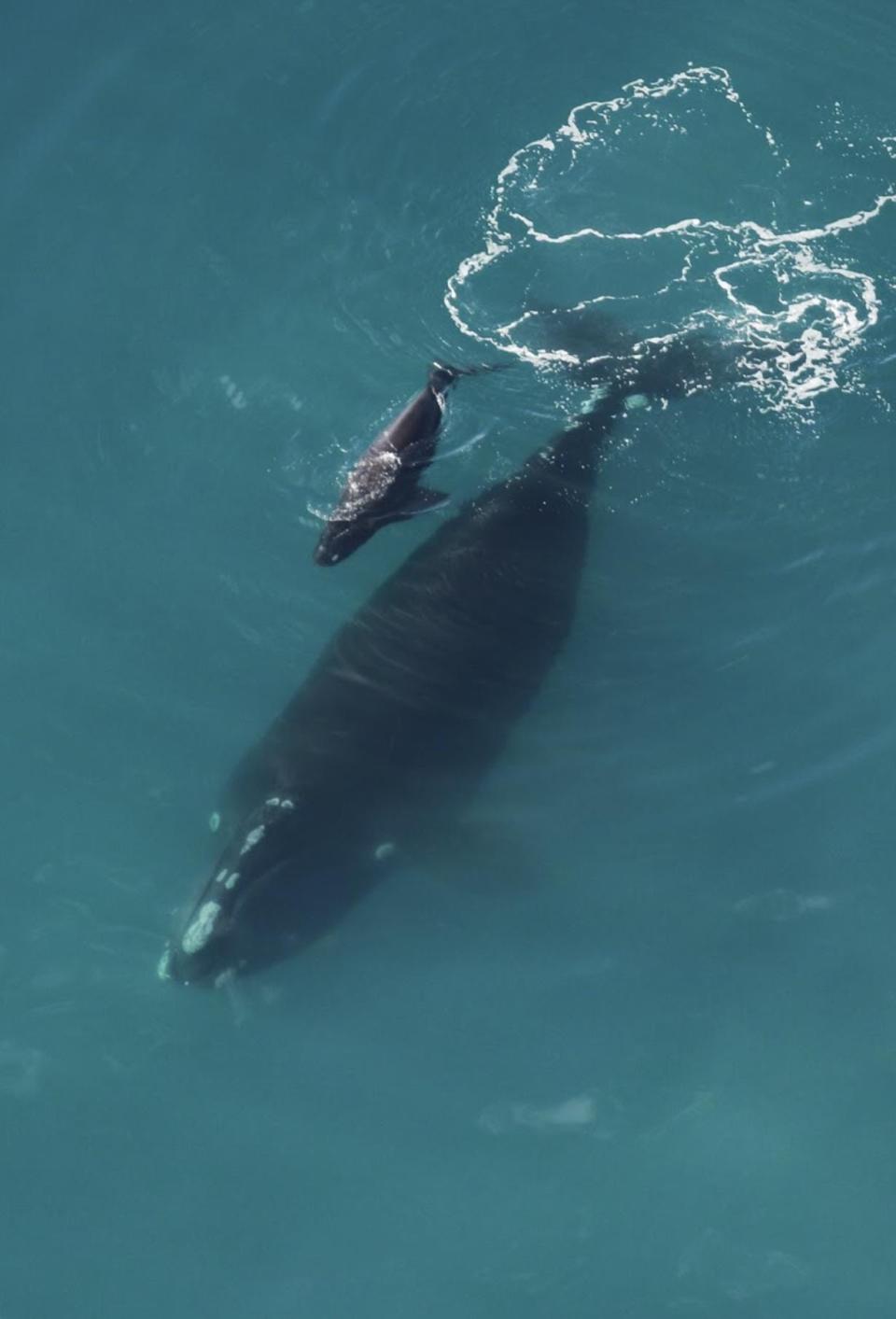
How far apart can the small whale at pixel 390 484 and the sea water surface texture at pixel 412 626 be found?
98 centimetres

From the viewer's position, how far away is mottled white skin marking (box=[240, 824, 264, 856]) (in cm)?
2642

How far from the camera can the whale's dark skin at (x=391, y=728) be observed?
2633 centimetres

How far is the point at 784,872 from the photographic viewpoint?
27.7 m

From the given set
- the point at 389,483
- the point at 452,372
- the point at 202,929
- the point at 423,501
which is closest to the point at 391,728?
the point at 423,501

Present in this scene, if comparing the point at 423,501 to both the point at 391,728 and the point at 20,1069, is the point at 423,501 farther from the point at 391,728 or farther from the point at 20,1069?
the point at 20,1069

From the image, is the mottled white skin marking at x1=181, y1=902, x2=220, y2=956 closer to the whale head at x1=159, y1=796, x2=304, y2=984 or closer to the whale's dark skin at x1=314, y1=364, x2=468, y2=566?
the whale head at x1=159, y1=796, x2=304, y2=984

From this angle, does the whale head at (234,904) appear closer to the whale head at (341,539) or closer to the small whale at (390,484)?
the whale head at (341,539)

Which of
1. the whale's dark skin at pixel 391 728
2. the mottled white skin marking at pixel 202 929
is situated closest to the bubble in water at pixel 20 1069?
the whale's dark skin at pixel 391 728

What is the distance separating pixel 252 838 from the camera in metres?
26.5

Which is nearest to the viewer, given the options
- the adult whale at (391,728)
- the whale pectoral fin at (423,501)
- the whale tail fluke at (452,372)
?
the adult whale at (391,728)

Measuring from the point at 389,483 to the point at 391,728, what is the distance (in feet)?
15.2

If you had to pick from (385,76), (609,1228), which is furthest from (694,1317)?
(385,76)

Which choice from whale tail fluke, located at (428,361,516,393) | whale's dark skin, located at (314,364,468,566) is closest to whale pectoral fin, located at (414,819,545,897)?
whale's dark skin, located at (314,364,468,566)

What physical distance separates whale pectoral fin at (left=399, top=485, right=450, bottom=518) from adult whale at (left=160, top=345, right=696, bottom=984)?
0.48m
